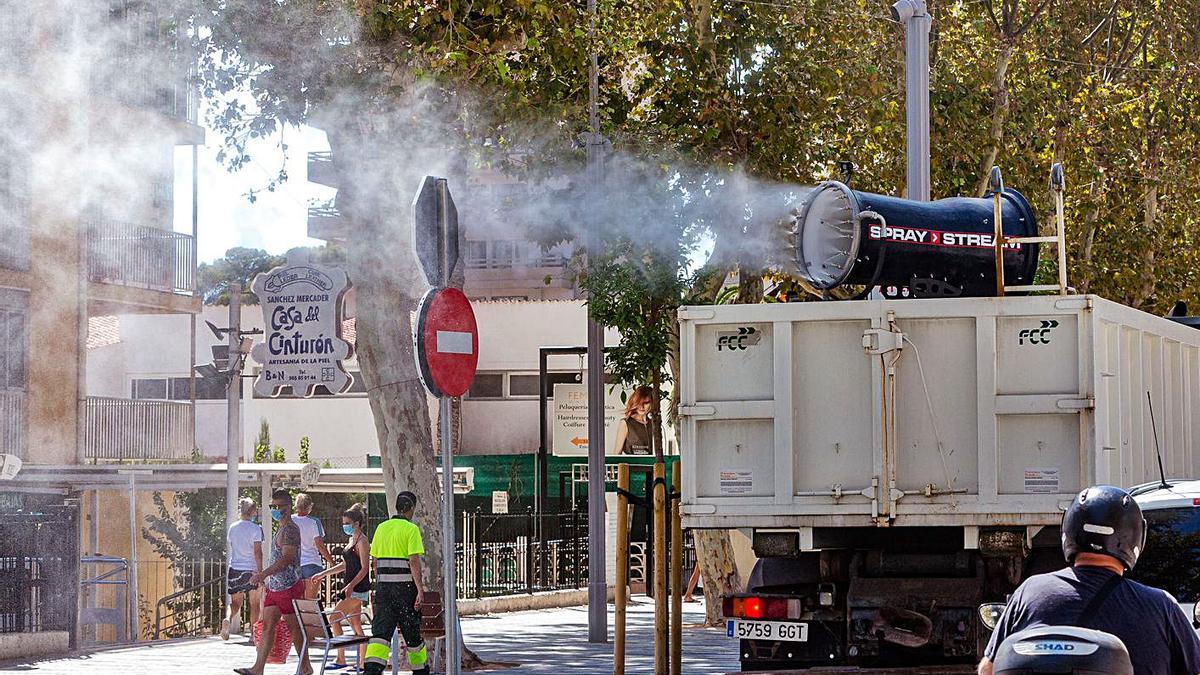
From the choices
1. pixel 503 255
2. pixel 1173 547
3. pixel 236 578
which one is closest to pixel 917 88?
pixel 1173 547

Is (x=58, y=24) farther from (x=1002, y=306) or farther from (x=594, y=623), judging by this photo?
(x=1002, y=306)

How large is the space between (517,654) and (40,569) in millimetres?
4545

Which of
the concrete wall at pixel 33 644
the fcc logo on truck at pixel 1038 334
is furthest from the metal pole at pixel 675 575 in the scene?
the concrete wall at pixel 33 644

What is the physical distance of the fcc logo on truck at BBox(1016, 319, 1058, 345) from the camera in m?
9.59

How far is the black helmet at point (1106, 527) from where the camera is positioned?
5004 mm

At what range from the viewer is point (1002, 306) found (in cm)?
966

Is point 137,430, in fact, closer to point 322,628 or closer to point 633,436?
point 633,436

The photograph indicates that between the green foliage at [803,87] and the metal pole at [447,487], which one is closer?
the metal pole at [447,487]

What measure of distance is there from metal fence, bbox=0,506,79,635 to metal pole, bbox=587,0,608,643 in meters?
4.86

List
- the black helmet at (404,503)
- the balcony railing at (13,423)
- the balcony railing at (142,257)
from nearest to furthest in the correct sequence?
1. the black helmet at (404,503)
2. the balcony railing at (13,423)
3. the balcony railing at (142,257)

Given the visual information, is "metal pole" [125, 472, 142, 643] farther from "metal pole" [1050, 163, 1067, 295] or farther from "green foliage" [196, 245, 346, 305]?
"green foliage" [196, 245, 346, 305]

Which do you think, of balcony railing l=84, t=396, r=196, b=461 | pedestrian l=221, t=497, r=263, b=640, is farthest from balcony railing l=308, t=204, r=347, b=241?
pedestrian l=221, t=497, r=263, b=640

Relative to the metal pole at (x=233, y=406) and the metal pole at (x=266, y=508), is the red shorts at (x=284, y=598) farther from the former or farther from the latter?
the metal pole at (x=266, y=508)

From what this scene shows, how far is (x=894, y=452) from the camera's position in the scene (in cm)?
978
